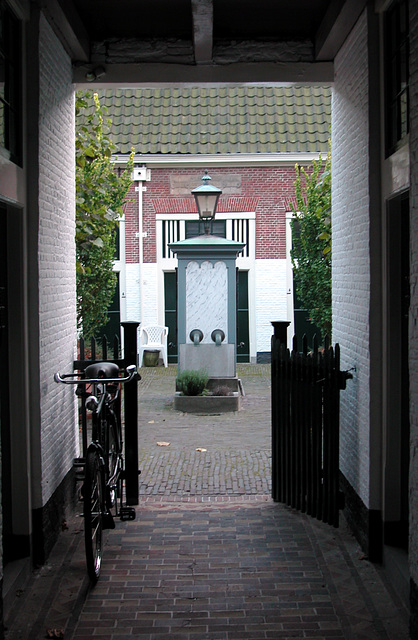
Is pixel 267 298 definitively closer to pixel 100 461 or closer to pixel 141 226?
pixel 141 226

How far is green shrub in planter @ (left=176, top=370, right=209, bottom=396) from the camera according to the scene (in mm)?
11719

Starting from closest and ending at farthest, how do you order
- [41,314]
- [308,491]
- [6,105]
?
1. [6,105]
2. [41,314]
3. [308,491]

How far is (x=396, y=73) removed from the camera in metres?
4.95

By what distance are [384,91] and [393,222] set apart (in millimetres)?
A: 896

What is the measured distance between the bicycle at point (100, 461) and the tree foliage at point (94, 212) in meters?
3.96

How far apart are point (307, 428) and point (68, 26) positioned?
358cm

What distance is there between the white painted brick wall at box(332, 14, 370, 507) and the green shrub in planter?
5276 millimetres

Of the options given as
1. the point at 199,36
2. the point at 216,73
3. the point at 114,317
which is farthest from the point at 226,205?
the point at 199,36

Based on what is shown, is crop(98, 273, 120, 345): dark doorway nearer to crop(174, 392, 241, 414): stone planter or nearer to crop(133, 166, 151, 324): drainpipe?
crop(133, 166, 151, 324): drainpipe

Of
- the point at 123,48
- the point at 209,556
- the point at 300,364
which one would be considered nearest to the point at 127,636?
the point at 209,556

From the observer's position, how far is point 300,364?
6145 mm

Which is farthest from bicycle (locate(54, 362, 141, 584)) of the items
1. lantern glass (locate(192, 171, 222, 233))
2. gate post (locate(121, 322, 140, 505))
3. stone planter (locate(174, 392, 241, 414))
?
lantern glass (locate(192, 171, 222, 233))

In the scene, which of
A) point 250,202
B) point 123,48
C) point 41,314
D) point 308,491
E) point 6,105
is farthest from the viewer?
point 250,202

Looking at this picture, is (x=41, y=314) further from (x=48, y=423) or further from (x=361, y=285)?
(x=361, y=285)
